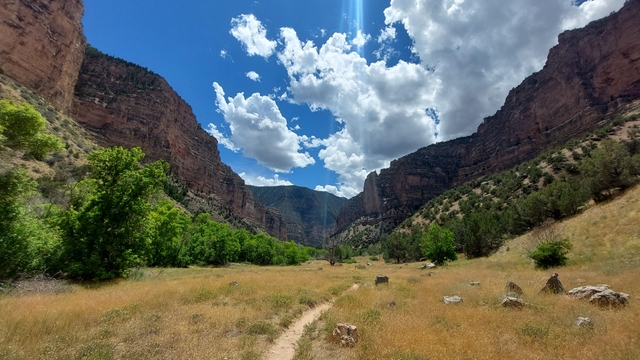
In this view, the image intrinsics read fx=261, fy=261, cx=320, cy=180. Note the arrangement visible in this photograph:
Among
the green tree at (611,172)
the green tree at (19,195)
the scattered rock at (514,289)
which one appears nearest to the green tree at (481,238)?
the green tree at (611,172)

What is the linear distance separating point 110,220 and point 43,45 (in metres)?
89.5

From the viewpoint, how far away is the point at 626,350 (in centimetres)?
531

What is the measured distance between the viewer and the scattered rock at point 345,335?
7120 millimetres

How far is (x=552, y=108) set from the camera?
311 ft

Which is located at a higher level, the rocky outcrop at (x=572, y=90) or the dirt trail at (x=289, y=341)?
the rocky outcrop at (x=572, y=90)

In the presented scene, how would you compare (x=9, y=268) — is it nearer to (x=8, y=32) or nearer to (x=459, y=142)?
(x=8, y=32)

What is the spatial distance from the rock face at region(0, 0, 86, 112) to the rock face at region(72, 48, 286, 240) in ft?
45.4

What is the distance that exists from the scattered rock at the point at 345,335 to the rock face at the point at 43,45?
9147cm

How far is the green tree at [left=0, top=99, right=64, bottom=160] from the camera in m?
11.6

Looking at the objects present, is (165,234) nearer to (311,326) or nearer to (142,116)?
(311,326)

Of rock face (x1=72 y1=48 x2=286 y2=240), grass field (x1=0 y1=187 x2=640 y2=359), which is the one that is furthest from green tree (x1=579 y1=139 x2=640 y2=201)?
rock face (x1=72 y1=48 x2=286 y2=240)

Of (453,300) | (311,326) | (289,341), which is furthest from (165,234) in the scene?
(453,300)

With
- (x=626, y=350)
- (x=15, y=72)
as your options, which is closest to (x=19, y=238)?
(x=626, y=350)

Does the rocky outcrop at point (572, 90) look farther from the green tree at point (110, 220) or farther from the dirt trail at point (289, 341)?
the green tree at point (110, 220)
